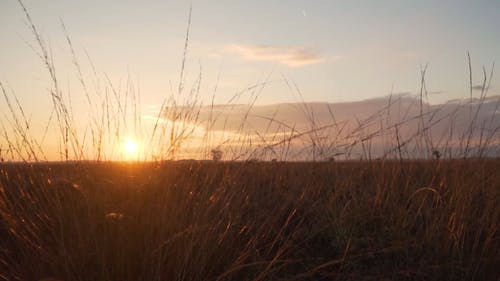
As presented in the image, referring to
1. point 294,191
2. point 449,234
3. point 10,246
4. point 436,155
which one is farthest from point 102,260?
point 436,155

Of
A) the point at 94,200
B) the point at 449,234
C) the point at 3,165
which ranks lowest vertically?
the point at 449,234

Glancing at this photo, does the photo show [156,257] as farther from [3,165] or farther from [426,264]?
[3,165]

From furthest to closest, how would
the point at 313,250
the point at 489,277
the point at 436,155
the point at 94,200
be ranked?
the point at 436,155 → the point at 313,250 → the point at 94,200 → the point at 489,277

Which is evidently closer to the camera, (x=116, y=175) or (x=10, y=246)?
(x=10, y=246)

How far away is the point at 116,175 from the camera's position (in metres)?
3.96

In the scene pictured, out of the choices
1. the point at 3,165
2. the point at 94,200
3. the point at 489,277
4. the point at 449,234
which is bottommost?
the point at 489,277

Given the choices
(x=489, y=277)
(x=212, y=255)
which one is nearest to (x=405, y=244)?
(x=489, y=277)

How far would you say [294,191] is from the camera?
4.16m

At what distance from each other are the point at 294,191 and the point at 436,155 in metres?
1.35

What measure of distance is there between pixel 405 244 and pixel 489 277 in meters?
0.48

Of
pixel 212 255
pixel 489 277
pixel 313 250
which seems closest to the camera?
pixel 212 255

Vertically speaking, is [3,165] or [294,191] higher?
[3,165]

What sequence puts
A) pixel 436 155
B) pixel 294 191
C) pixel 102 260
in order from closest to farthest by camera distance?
pixel 102 260, pixel 436 155, pixel 294 191

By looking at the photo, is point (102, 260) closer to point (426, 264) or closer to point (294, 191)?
point (426, 264)
